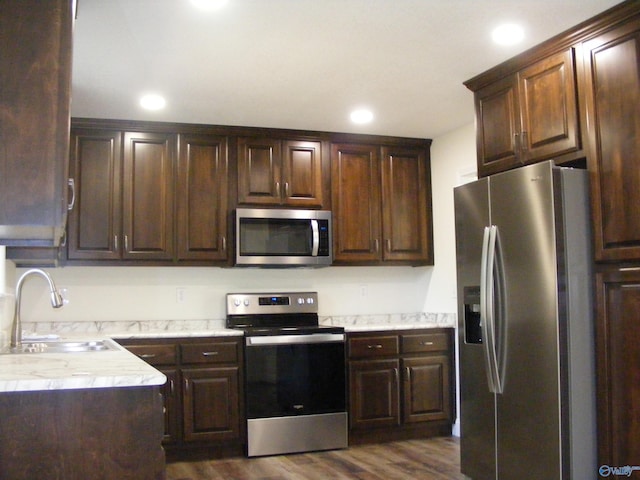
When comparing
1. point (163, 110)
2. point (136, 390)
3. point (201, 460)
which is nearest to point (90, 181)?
point (163, 110)

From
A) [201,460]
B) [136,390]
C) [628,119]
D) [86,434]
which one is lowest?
[201,460]

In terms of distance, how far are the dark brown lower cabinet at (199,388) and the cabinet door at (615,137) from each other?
247cm

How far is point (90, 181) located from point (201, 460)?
6.63 ft

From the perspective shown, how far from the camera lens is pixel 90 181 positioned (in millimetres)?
4414

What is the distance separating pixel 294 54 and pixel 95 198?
192cm

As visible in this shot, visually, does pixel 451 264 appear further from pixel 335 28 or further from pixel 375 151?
pixel 335 28

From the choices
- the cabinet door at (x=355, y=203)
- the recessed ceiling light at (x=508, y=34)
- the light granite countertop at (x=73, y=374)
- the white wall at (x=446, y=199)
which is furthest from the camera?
the cabinet door at (x=355, y=203)

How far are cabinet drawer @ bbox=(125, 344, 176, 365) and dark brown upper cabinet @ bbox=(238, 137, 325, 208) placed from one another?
3.82ft

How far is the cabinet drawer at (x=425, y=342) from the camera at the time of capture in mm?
4730

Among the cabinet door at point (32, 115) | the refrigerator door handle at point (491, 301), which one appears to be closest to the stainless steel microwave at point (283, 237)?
the refrigerator door handle at point (491, 301)

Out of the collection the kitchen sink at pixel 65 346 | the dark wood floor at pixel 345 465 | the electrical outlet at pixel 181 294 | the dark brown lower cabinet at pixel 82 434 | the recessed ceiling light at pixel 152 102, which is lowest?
the dark wood floor at pixel 345 465

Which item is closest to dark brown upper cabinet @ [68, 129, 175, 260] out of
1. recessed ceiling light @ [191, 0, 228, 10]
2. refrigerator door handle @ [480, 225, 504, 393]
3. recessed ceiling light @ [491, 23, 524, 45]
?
recessed ceiling light @ [191, 0, 228, 10]

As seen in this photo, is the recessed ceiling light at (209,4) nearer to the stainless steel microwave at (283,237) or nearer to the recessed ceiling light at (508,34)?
the recessed ceiling light at (508,34)

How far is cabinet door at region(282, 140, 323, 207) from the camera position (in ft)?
15.7
